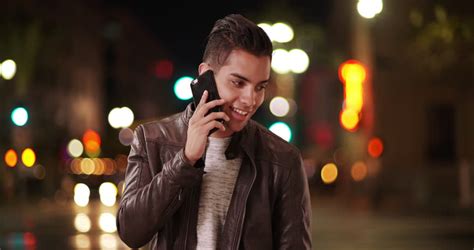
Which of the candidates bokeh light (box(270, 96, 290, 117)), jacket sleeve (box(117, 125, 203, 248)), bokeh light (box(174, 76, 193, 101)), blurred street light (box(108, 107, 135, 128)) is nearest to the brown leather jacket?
jacket sleeve (box(117, 125, 203, 248))

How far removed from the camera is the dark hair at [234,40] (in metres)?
3.39

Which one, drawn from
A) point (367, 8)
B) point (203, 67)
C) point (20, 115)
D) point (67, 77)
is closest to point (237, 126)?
point (203, 67)

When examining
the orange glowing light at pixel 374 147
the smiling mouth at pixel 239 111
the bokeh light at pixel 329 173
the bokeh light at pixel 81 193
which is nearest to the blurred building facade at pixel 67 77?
the bokeh light at pixel 81 193

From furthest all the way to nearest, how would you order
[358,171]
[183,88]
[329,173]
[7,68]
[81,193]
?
[329,173]
[81,193]
[358,171]
[7,68]
[183,88]

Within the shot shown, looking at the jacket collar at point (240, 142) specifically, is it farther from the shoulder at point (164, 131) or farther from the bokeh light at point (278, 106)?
the bokeh light at point (278, 106)

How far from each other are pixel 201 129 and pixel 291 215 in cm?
51

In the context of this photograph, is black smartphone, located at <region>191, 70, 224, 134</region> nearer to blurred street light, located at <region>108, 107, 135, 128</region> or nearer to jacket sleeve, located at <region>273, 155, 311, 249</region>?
jacket sleeve, located at <region>273, 155, 311, 249</region>

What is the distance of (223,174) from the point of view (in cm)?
350

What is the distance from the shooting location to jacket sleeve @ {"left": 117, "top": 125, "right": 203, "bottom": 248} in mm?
3264

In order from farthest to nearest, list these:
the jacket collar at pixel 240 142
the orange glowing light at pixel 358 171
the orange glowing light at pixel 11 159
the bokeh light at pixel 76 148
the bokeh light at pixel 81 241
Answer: the bokeh light at pixel 76 148
the orange glowing light at pixel 11 159
the orange glowing light at pixel 358 171
the bokeh light at pixel 81 241
the jacket collar at pixel 240 142

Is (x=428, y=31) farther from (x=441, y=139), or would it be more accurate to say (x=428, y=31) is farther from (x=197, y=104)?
(x=197, y=104)

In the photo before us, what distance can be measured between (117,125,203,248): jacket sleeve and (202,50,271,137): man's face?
9.0 inches

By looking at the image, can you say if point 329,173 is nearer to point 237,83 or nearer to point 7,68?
point 7,68

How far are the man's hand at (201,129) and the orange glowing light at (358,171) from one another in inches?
1291
